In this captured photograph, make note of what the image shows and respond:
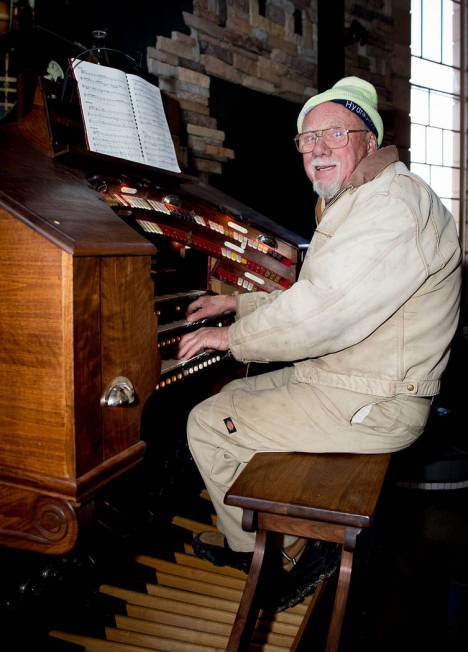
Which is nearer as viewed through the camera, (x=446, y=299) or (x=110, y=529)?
(x=446, y=299)

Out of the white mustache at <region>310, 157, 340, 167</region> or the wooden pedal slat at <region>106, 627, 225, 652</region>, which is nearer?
the wooden pedal slat at <region>106, 627, 225, 652</region>

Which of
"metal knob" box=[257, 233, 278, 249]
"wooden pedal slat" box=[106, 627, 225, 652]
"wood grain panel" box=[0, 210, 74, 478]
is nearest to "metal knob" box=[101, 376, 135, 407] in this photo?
"wood grain panel" box=[0, 210, 74, 478]

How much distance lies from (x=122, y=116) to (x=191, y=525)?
187 centimetres

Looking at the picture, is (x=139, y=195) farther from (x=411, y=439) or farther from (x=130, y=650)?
(x=130, y=650)

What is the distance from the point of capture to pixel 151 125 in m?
2.54

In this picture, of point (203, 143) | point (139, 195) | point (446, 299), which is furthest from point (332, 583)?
point (203, 143)

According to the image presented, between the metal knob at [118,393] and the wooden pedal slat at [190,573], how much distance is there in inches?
46.0

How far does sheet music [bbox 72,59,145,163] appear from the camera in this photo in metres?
2.21

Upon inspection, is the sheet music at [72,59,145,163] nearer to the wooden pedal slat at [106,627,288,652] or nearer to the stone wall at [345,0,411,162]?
the wooden pedal slat at [106,627,288,652]

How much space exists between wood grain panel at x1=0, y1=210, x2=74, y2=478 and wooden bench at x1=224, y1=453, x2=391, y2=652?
1.78 ft

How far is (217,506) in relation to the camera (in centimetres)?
208

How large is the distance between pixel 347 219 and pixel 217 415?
32.0 inches

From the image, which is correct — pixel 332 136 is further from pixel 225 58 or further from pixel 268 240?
pixel 225 58

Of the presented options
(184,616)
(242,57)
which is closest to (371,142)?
(184,616)
